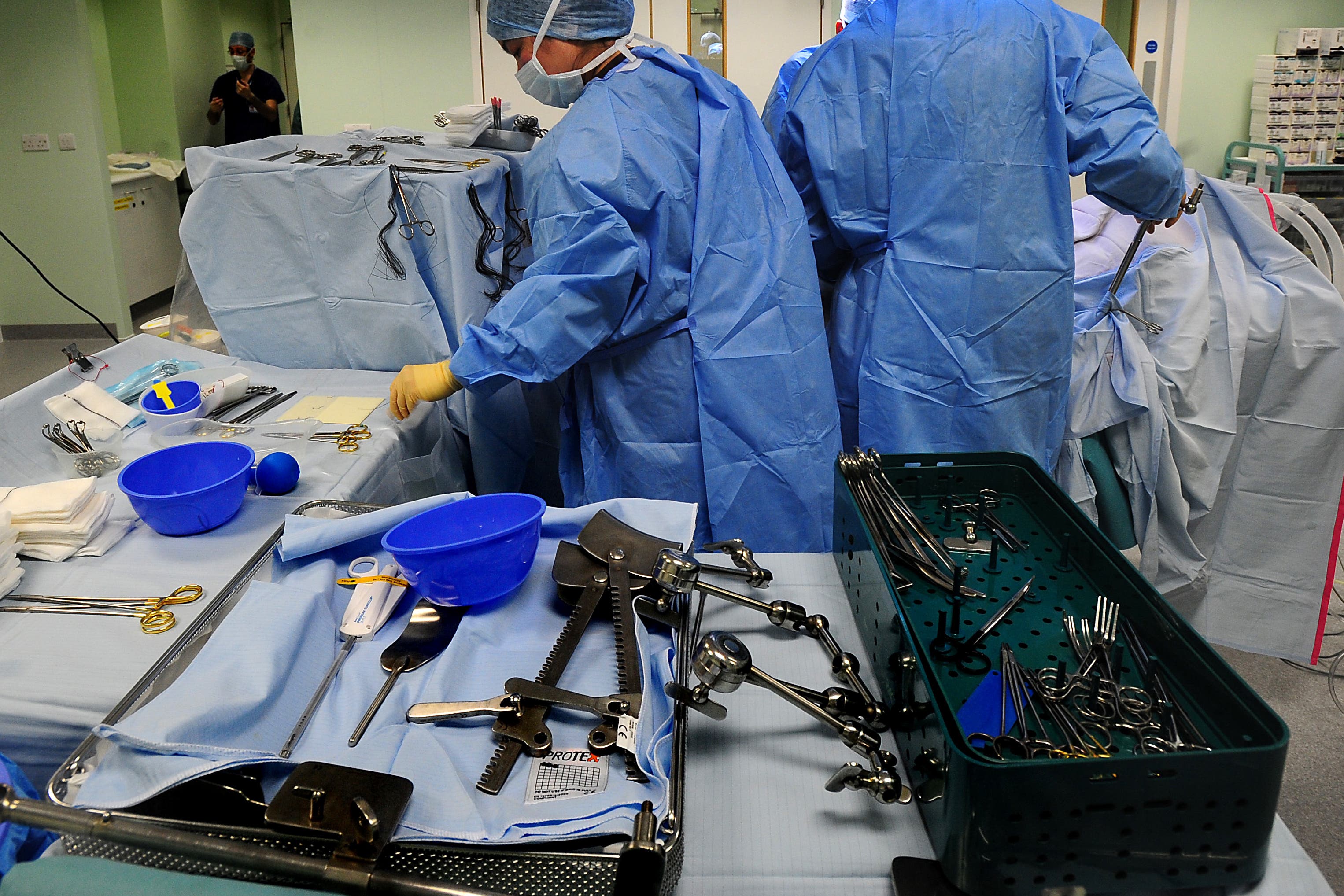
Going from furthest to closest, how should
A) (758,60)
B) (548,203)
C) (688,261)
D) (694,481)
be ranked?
1. (758,60)
2. (694,481)
3. (688,261)
4. (548,203)

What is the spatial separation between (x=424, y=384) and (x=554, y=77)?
675 mm

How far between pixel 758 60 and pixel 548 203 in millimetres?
3594

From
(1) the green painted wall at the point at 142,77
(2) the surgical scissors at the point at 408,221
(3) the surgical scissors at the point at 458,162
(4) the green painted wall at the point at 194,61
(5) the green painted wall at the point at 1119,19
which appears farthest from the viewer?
(4) the green painted wall at the point at 194,61

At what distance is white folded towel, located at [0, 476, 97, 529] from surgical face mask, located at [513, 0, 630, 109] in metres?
1.09

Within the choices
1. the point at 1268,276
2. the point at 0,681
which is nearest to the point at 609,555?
the point at 0,681

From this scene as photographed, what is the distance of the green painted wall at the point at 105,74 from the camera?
6.22 metres

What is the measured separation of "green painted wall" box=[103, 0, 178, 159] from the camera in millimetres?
6562

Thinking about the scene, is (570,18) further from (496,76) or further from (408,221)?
(496,76)

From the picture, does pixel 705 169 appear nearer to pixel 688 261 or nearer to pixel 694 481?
pixel 688 261

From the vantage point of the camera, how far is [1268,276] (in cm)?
225

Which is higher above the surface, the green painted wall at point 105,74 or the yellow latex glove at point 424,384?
the green painted wall at point 105,74

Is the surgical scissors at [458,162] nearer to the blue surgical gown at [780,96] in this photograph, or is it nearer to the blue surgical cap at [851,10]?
the blue surgical gown at [780,96]

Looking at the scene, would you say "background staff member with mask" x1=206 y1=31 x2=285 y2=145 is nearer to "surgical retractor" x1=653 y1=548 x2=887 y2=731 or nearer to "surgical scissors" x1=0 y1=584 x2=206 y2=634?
"surgical scissors" x1=0 y1=584 x2=206 y2=634

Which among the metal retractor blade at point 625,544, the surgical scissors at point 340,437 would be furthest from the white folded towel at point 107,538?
the metal retractor blade at point 625,544
